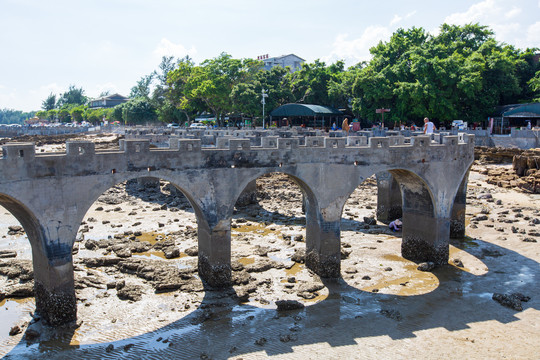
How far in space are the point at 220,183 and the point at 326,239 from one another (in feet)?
17.6

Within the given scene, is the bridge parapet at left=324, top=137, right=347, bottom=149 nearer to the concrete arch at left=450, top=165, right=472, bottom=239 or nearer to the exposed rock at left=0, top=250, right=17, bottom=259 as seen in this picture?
the concrete arch at left=450, top=165, right=472, bottom=239

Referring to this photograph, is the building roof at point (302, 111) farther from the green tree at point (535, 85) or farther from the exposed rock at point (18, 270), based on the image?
the exposed rock at point (18, 270)

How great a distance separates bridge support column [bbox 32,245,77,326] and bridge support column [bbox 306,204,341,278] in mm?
9895

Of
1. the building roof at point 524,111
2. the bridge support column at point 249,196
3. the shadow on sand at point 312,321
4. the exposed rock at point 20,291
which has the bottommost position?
the shadow on sand at point 312,321

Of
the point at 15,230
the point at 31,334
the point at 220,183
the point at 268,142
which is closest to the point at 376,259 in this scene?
the point at 268,142

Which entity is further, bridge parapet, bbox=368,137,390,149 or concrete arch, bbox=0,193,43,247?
bridge parapet, bbox=368,137,390,149

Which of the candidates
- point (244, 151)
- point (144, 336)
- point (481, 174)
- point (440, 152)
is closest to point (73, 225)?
point (144, 336)

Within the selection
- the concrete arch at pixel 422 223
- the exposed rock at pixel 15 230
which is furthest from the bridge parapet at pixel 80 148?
the exposed rock at pixel 15 230

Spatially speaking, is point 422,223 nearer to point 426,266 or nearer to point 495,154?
point 426,266

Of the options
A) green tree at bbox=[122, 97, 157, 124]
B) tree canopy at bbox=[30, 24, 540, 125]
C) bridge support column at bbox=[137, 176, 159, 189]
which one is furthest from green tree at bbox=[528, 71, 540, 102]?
green tree at bbox=[122, 97, 157, 124]

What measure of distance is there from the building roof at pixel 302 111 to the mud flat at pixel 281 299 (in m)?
29.0

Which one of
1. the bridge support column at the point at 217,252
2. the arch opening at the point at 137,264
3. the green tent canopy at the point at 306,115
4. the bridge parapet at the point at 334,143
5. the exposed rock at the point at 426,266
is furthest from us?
the green tent canopy at the point at 306,115

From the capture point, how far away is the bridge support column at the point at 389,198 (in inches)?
1127

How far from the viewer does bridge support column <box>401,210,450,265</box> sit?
21.7 metres
